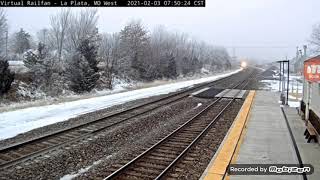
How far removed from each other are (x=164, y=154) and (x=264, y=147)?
10.5 feet

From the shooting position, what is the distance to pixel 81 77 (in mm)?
29344

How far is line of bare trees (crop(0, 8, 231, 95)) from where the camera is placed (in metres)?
29.1

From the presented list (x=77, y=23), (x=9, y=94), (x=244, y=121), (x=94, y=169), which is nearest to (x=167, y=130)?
(x=244, y=121)

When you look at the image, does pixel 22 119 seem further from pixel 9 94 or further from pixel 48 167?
pixel 9 94

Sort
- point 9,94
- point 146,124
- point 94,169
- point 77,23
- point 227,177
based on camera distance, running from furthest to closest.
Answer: point 77,23 < point 9,94 < point 146,124 < point 94,169 < point 227,177

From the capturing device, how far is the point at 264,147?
34.4 ft

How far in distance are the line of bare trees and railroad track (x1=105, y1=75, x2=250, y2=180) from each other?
17.5m

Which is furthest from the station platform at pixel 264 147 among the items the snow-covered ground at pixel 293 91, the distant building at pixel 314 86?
the snow-covered ground at pixel 293 91

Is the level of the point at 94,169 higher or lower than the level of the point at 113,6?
lower

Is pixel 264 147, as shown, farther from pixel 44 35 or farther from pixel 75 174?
pixel 44 35

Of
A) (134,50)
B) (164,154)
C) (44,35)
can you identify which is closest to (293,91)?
(134,50)

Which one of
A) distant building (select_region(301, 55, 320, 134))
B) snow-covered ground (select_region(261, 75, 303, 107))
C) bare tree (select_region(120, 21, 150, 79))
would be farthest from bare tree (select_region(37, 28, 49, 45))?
distant building (select_region(301, 55, 320, 134))

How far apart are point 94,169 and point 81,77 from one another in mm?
21750

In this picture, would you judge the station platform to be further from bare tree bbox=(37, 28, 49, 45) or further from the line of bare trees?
bare tree bbox=(37, 28, 49, 45)
